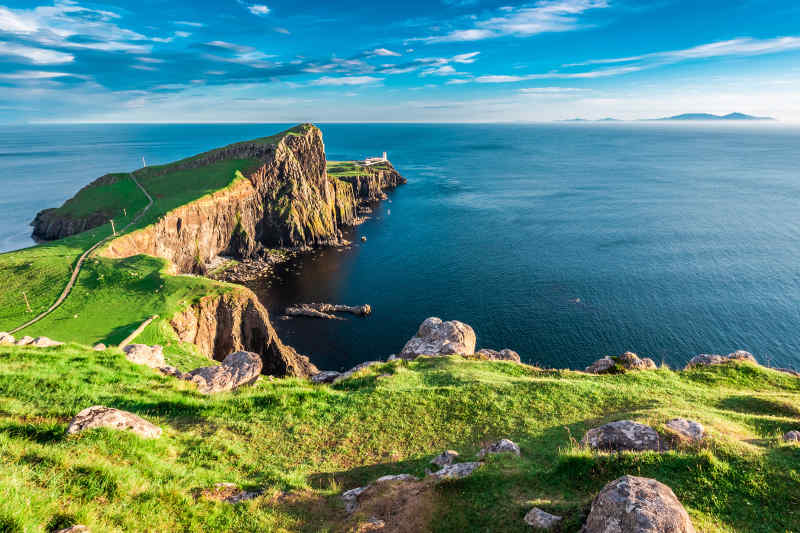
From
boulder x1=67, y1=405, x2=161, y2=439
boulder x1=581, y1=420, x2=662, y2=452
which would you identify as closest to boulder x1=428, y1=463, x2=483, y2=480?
boulder x1=581, y1=420, x2=662, y2=452

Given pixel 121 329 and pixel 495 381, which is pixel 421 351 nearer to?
pixel 495 381

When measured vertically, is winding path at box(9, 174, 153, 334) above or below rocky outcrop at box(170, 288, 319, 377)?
above

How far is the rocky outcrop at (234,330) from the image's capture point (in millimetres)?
41250

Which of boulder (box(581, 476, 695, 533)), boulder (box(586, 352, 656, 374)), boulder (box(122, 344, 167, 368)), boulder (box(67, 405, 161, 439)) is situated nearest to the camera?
boulder (box(581, 476, 695, 533))

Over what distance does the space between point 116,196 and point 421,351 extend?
325ft

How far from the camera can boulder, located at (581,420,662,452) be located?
12.5m

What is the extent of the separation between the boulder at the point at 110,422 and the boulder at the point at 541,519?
12105 millimetres

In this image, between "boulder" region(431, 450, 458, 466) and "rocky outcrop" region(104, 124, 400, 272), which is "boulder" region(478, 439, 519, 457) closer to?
"boulder" region(431, 450, 458, 466)

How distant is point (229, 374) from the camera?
24672 mm

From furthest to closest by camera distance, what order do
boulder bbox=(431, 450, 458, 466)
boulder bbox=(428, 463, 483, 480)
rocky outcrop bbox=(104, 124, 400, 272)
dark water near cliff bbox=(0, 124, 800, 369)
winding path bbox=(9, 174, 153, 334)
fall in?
rocky outcrop bbox=(104, 124, 400, 272) → dark water near cliff bbox=(0, 124, 800, 369) → winding path bbox=(9, 174, 153, 334) → boulder bbox=(431, 450, 458, 466) → boulder bbox=(428, 463, 483, 480)

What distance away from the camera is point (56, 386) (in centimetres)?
1460

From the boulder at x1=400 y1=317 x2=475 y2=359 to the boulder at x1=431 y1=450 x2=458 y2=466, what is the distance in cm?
1927

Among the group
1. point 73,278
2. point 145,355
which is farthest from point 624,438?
point 73,278

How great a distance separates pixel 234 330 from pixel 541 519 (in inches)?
1654
